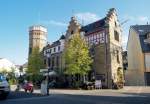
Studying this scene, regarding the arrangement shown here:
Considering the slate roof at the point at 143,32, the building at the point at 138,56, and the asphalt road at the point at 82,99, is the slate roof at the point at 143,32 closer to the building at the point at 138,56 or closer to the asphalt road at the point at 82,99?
the building at the point at 138,56

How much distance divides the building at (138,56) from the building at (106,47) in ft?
21.7

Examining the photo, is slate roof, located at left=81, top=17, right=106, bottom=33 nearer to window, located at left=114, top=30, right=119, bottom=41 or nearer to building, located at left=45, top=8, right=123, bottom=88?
building, located at left=45, top=8, right=123, bottom=88

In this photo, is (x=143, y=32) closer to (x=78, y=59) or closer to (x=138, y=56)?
(x=138, y=56)

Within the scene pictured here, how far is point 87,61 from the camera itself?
44.9 m

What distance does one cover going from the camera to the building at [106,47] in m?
45.7

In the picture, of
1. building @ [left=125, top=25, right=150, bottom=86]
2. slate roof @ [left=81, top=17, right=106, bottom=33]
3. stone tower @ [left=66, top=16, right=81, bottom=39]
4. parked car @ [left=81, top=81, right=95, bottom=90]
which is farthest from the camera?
building @ [left=125, top=25, right=150, bottom=86]

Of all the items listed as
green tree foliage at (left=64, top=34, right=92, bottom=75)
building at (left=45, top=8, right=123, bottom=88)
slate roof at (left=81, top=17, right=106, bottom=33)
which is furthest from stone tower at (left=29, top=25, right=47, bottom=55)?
green tree foliage at (left=64, top=34, right=92, bottom=75)

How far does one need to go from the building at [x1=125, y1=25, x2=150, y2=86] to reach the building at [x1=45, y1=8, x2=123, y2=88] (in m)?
6.63

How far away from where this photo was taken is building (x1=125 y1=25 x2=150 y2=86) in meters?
54.0

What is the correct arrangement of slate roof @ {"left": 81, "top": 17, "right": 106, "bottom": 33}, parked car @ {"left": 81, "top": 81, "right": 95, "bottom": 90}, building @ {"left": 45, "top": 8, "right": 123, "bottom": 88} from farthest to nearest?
slate roof @ {"left": 81, "top": 17, "right": 106, "bottom": 33} < building @ {"left": 45, "top": 8, "right": 123, "bottom": 88} < parked car @ {"left": 81, "top": 81, "right": 95, "bottom": 90}

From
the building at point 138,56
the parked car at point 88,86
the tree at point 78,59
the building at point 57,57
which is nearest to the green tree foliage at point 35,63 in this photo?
the building at point 57,57

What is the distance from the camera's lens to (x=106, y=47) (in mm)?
46312

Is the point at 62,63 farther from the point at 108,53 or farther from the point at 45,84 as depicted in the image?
the point at 45,84

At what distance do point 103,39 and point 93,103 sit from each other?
2739cm
